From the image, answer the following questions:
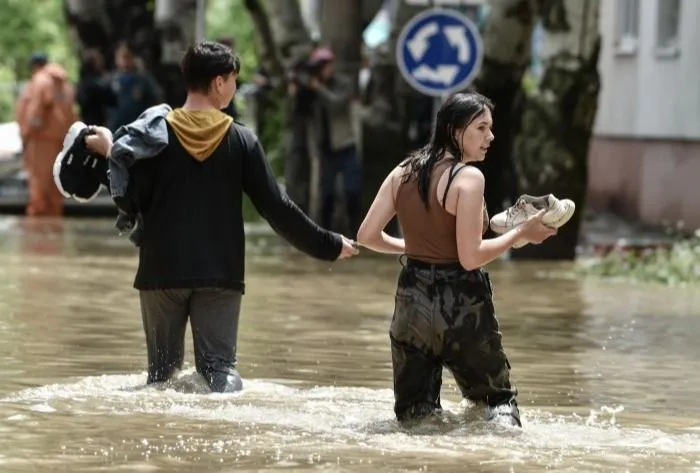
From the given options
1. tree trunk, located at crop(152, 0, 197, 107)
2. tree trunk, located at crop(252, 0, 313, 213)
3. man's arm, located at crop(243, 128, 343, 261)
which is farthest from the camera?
tree trunk, located at crop(152, 0, 197, 107)

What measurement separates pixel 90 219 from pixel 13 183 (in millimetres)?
3590

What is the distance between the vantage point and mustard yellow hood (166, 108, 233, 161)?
11.5 meters

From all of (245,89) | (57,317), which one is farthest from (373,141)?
(57,317)

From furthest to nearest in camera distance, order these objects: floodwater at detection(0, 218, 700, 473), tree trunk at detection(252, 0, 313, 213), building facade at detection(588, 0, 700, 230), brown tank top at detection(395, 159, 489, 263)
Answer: building facade at detection(588, 0, 700, 230), tree trunk at detection(252, 0, 313, 213), brown tank top at detection(395, 159, 489, 263), floodwater at detection(0, 218, 700, 473)

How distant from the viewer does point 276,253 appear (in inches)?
981

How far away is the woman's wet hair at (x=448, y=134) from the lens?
33.7ft

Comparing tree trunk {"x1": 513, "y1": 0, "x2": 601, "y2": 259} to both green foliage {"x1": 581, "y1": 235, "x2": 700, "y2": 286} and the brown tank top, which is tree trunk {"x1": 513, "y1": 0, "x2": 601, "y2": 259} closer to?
green foliage {"x1": 581, "y1": 235, "x2": 700, "y2": 286}

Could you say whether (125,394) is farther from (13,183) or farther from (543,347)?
(13,183)

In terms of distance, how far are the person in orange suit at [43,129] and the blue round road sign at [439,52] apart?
8665 millimetres

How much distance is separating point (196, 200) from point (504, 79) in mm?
15110

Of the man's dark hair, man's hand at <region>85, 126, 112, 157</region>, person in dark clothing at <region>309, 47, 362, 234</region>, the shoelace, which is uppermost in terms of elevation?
the man's dark hair

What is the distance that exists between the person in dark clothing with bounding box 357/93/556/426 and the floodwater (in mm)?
210

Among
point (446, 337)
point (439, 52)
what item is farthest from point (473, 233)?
point (439, 52)

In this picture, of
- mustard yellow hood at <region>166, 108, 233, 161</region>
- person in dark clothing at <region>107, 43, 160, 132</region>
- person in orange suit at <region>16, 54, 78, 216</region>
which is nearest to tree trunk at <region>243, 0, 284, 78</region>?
person in orange suit at <region>16, 54, 78, 216</region>
